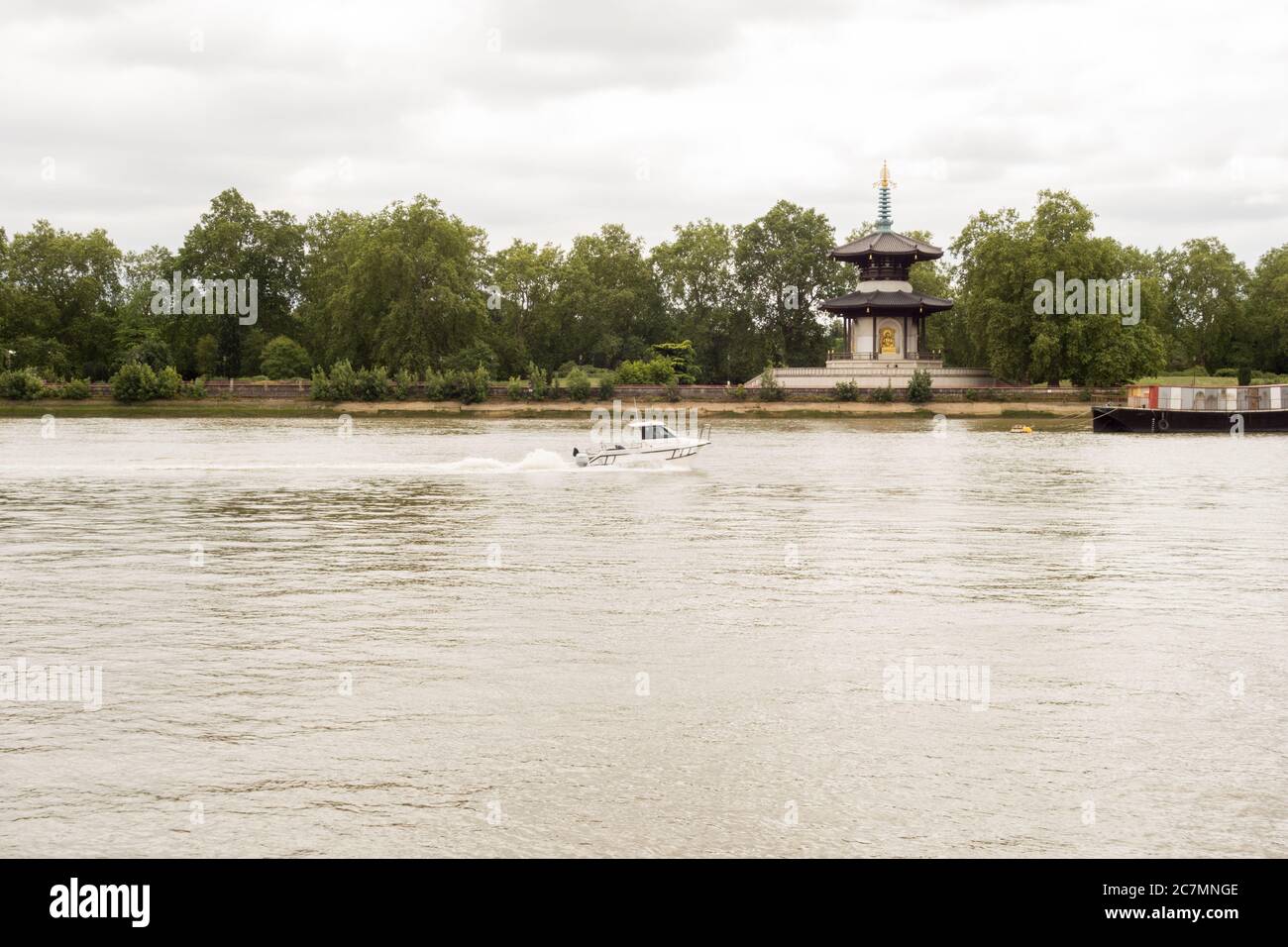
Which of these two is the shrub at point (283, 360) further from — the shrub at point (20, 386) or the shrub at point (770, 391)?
the shrub at point (770, 391)

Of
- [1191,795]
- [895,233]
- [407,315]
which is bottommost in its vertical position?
[1191,795]

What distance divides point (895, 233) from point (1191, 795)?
381 feet

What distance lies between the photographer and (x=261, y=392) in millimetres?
113000

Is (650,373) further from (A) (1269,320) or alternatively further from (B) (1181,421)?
(A) (1269,320)

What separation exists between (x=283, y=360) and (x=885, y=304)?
55.7 meters

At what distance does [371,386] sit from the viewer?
111 metres

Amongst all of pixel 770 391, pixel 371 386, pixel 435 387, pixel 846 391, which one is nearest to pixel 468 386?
pixel 435 387

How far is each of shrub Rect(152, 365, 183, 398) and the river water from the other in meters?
78.2

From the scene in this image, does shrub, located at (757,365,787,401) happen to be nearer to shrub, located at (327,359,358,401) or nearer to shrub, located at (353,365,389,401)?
shrub, located at (353,365,389,401)

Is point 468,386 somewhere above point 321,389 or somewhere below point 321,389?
above

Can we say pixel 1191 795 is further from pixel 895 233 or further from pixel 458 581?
pixel 895 233

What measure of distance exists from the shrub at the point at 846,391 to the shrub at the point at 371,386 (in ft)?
126

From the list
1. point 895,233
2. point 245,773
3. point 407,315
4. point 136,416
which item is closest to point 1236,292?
point 895,233
